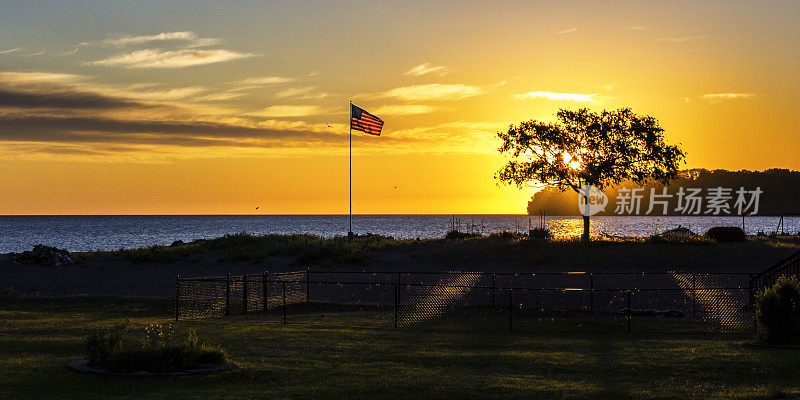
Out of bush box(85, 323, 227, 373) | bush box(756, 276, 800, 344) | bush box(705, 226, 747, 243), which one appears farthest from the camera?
bush box(705, 226, 747, 243)

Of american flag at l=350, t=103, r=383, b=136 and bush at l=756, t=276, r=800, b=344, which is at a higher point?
american flag at l=350, t=103, r=383, b=136

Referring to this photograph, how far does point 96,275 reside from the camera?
52906mm

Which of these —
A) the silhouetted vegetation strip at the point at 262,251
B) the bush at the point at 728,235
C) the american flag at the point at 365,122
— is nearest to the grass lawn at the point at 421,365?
the silhouetted vegetation strip at the point at 262,251

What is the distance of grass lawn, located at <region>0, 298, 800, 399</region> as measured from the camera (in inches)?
591

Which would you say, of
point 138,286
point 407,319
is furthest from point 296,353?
point 138,286

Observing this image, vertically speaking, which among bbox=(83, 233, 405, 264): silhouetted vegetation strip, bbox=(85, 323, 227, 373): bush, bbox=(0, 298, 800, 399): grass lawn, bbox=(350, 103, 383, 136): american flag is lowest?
bbox=(0, 298, 800, 399): grass lawn

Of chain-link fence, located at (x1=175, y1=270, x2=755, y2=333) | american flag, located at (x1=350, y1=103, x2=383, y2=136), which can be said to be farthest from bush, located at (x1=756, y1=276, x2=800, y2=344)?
american flag, located at (x1=350, y1=103, x2=383, y2=136)

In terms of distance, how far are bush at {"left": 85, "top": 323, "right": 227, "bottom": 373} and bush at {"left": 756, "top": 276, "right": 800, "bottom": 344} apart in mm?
Result: 13713

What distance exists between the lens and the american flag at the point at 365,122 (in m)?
62.4

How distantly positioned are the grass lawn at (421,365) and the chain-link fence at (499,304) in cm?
198

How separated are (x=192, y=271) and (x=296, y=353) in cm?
3777

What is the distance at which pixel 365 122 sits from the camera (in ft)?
205

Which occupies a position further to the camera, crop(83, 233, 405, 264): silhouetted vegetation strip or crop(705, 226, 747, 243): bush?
crop(705, 226, 747, 243): bush

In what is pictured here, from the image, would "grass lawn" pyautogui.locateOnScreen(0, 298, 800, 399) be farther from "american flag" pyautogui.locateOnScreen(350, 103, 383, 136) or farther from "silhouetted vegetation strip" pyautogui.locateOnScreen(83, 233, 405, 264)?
"american flag" pyautogui.locateOnScreen(350, 103, 383, 136)
